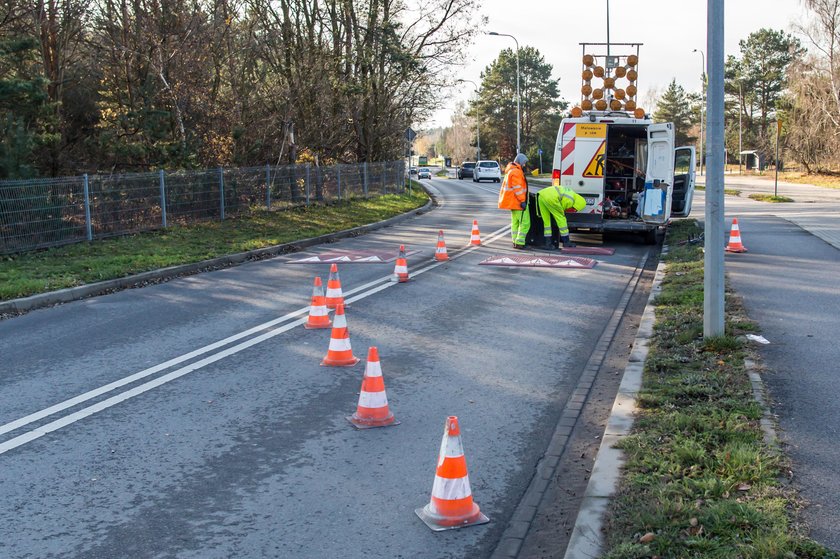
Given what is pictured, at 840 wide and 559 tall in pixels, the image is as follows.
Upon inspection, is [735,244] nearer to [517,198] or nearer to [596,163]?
[596,163]

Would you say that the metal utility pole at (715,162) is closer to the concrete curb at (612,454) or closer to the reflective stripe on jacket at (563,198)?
the concrete curb at (612,454)

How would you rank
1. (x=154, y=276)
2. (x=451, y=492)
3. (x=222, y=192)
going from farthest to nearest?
(x=222, y=192), (x=154, y=276), (x=451, y=492)

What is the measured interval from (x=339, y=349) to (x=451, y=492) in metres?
3.36

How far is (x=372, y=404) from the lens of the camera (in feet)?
19.2

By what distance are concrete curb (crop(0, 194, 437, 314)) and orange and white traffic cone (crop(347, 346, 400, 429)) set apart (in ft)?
22.6

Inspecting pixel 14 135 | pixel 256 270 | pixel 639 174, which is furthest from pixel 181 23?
pixel 639 174

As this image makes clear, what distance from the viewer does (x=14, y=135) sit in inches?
619

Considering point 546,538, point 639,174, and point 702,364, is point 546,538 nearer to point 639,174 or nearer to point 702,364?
point 702,364

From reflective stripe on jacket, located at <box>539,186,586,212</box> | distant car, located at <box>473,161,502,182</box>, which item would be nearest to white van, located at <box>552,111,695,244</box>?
reflective stripe on jacket, located at <box>539,186,586,212</box>

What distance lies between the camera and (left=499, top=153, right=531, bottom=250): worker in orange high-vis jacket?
16078 mm

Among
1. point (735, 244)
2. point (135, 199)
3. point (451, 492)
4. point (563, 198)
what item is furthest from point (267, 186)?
point (451, 492)

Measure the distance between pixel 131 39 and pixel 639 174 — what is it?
13323mm

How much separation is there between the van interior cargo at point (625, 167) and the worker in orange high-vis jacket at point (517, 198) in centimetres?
255

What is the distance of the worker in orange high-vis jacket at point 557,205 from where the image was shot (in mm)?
16000
